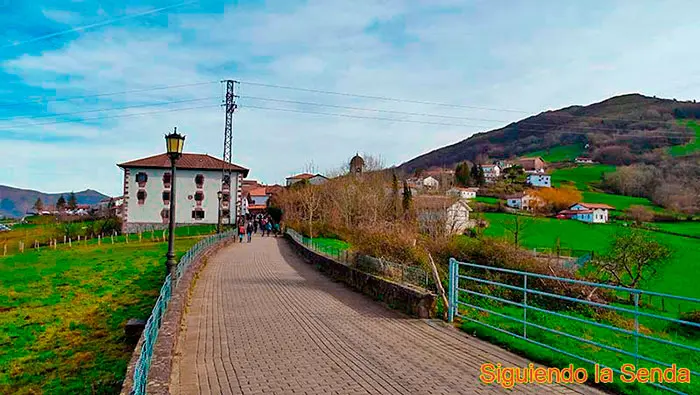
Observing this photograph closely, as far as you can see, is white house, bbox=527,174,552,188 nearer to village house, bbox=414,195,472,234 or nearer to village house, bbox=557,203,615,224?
village house, bbox=557,203,615,224

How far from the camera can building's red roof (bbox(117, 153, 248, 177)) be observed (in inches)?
2323

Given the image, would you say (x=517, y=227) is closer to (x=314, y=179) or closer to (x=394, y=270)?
(x=394, y=270)

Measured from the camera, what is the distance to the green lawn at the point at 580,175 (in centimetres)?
9754

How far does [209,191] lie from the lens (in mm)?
59938

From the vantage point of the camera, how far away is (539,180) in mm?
104562

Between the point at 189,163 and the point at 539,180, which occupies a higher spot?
the point at 539,180

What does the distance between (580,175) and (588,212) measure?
1545 inches

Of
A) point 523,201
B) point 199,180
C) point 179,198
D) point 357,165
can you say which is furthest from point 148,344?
point 523,201

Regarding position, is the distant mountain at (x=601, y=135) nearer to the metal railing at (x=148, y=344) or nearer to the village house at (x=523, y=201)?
the village house at (x=523, y=201)

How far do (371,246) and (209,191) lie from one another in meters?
48.3

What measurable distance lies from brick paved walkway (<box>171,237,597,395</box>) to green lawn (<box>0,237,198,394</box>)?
1.38 m

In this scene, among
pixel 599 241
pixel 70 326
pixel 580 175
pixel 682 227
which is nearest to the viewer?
pixel 70 326

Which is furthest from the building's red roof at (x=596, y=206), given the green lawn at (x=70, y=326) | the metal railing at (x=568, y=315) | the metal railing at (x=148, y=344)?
the metal railing at (x=148, y=344)

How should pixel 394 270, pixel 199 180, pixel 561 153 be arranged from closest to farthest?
1. pixel 394 270
2. pixel 199 180
3. pixel 561 153
